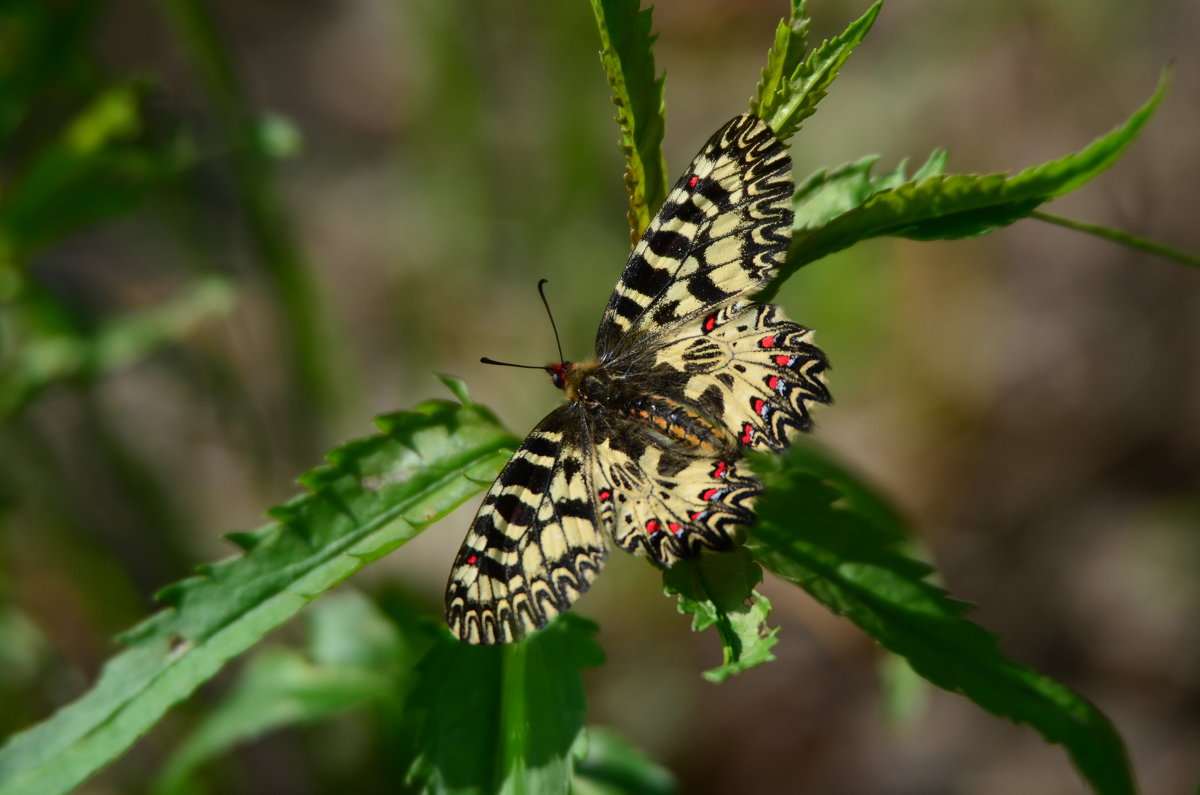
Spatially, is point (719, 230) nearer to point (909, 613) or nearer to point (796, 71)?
point (796, 71)

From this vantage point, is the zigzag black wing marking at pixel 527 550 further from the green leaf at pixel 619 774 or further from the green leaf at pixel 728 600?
the green leaf at pixel 619 774

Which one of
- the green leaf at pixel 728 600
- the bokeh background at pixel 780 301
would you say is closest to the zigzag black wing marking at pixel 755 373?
the green leaf at pixel 728 600

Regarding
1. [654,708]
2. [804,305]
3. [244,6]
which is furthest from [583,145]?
[244,6]

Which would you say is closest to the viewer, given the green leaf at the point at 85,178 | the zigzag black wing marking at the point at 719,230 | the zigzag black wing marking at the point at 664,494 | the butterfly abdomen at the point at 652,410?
the zigzag black wing marking at the point at 664,494

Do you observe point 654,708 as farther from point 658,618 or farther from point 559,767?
point 559,767

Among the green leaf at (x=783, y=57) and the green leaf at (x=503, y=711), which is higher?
the green leaf at (x=783, y=57)

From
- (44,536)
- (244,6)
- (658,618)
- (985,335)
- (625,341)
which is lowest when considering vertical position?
(658,618)

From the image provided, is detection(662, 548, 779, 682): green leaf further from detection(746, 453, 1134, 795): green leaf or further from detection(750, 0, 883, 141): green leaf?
detection(750, 0, 883, 141): green leaf
